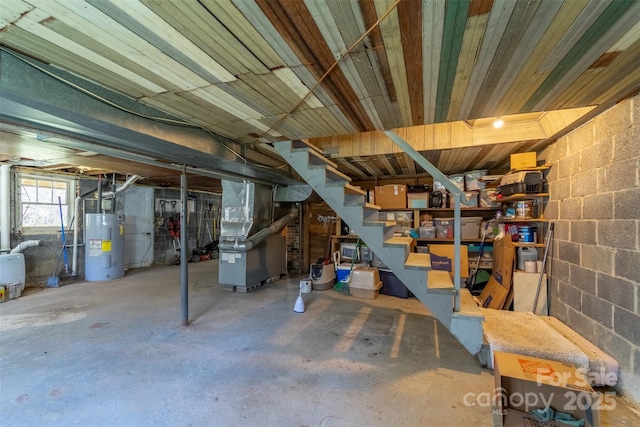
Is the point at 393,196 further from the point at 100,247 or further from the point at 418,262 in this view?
the point at 100,247

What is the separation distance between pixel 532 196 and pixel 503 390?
2.45 m

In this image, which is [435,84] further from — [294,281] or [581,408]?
[294,281]

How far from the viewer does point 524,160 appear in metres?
3.37

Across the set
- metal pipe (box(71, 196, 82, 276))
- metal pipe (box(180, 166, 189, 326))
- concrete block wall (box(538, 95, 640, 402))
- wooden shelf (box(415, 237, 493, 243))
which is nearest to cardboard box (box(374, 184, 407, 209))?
wooden shelf (box(415, 237, 493, 243))

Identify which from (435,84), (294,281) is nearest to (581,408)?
(435,84)

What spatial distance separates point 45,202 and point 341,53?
6586mm

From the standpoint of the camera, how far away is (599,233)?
2271 millimetres

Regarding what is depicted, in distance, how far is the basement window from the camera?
4852 mm

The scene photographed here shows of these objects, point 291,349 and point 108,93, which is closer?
point 108,93

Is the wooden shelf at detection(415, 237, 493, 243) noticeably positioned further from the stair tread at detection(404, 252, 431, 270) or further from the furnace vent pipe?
the furnace vent pipe

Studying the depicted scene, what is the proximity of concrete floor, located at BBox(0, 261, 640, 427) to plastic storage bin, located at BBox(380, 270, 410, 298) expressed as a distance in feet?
1.77

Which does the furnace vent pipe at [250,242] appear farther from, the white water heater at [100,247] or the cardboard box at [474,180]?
the cardboard box at [474,180]

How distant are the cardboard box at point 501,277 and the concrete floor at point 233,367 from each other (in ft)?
3.17

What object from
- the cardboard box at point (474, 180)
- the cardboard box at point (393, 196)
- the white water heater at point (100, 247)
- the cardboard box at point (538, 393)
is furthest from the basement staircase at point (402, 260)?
the white water heater at point (100, 247)
